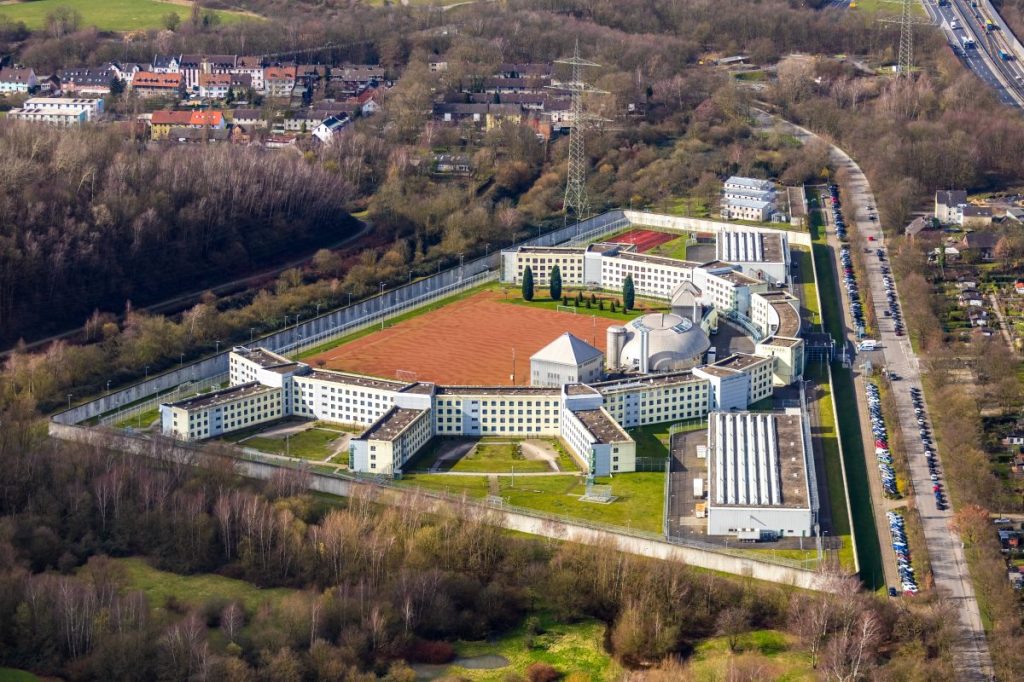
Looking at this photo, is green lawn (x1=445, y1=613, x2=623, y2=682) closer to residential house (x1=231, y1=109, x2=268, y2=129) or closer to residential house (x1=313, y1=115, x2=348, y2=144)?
residential house (x1=313, y1=115, x2=348, y2=144)

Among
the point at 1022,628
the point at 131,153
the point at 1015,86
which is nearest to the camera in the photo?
the point at 1022,628

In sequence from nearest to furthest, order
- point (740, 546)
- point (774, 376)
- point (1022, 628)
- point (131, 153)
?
1. point (1022, 628)
2. point (740, 546)
3. point (774, 376)
4. point (131, 153)

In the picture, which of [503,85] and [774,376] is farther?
[503,85]

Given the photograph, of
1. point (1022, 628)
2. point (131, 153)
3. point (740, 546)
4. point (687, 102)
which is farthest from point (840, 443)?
point (687, 102)

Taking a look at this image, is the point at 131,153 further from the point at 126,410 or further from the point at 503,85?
the point at 503,85

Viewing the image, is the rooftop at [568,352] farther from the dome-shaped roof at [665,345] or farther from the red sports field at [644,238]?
the red sports field at [644,238]

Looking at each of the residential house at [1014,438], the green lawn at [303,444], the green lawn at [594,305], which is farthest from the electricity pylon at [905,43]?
the green lawn at [303,444]
